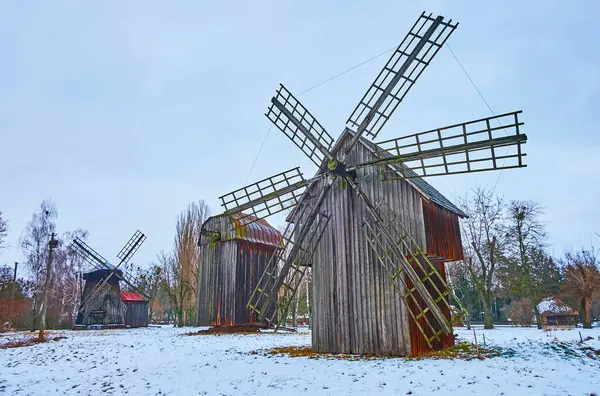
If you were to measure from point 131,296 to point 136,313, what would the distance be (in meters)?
1.86

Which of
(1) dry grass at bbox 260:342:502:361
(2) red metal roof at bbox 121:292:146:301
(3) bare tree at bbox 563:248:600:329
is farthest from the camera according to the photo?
(2) red metal roof at bbox 121:292:146:301

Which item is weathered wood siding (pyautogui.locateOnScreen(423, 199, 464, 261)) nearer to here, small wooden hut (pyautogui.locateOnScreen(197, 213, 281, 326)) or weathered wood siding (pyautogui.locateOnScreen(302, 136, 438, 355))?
weathered wood siding (pyautogui.locateOnScreen(302, 136, 438, 355))

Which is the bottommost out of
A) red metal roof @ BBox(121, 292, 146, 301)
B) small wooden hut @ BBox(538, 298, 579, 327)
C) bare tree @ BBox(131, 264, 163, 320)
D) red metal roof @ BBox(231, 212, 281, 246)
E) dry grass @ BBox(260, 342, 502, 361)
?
small wooden hut @ BBox(538, 298, 579, 327)

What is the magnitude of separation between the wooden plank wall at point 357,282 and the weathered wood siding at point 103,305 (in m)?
29.5

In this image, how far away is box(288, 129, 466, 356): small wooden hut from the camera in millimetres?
11797

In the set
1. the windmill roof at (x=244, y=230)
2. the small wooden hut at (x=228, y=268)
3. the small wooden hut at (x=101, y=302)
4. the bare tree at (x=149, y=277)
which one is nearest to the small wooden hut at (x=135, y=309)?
the small wooden hut at (x=101, y=302)

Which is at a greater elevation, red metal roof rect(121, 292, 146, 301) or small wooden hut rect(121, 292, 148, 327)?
red metal roof rect(121, 292, 146, 301)

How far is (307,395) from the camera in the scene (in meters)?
7.34

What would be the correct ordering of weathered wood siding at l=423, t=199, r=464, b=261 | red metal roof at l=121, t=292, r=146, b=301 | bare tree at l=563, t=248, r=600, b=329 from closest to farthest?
weathered wood siding at l=423, t=199, r=464, b=261, bare tree at l=563, t=248, r=600, b=329, red metal roof at l=121, t=292, r=146, b=301

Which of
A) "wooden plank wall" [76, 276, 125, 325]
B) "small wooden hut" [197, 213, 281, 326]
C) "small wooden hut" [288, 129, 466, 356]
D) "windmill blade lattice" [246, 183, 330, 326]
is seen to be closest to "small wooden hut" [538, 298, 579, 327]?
"small wooden hut" [197, 213, 281, 326]

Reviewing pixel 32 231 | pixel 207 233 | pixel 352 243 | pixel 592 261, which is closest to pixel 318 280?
pixel 352 243

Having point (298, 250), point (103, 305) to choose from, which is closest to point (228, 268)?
point (298, 250)

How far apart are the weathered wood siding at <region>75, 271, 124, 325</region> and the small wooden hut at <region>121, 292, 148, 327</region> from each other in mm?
1529

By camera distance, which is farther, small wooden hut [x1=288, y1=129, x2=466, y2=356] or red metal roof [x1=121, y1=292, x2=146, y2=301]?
red metal roof [x1=121, y1=292, x2=146, y2=301]
